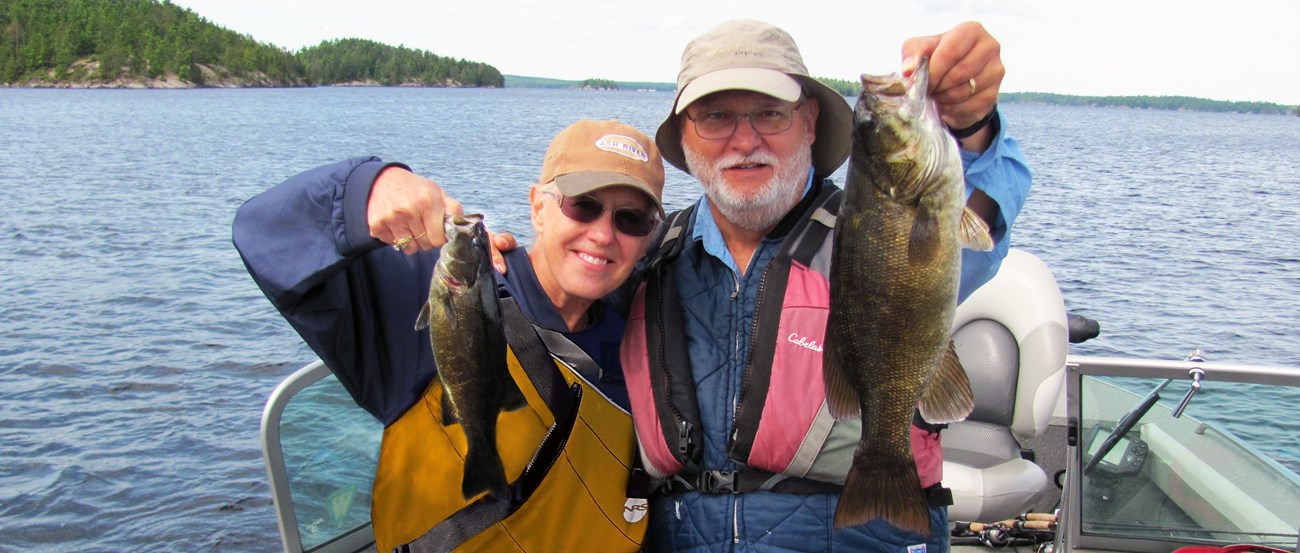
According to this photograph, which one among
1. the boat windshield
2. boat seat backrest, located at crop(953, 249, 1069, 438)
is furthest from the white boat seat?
the boat windshield

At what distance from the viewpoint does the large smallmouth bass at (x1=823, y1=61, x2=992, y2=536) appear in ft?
7.78

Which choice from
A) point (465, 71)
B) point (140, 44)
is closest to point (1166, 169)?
point (140, 44)

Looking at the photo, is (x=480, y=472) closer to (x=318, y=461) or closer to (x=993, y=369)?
(x=318, y=461)

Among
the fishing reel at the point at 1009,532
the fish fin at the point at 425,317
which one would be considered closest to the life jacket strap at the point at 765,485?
the fish fin at the point at 425,317

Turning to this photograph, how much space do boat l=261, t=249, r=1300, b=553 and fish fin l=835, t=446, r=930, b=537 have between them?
2180mm

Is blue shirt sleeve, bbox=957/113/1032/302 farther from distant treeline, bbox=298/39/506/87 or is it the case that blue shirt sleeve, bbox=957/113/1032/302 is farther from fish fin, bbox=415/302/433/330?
distant treeline, bbox=298/39/506/87

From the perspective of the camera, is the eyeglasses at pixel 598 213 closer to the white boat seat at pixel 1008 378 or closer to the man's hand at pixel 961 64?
the man's hand at pixel 961 64

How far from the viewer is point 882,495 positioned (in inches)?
105

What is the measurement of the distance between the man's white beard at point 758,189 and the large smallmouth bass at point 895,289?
590 mm

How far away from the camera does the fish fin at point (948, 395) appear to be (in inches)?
106

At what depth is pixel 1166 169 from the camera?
40938mm

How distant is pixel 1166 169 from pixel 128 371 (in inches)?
1686

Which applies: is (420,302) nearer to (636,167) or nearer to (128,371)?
(636,167)

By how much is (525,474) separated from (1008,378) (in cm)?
314
